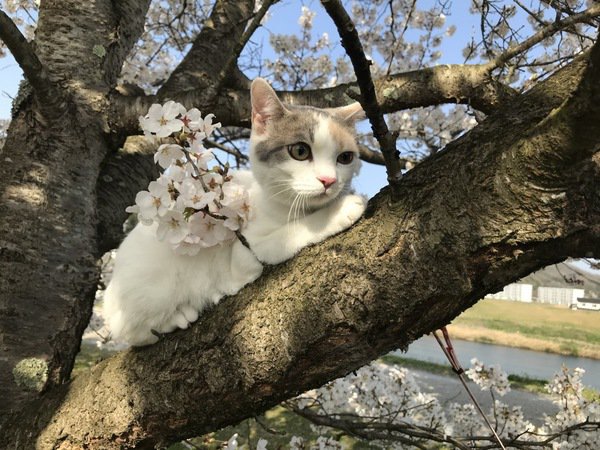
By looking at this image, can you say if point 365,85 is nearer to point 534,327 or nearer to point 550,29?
point 550,29

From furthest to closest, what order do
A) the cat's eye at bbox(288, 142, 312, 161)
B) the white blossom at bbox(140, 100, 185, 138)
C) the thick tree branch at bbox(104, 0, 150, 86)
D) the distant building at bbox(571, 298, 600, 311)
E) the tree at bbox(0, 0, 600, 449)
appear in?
1. the distant building at bbox(571, 298, 600, 311)
2. the thick tree branch at bbox(104, 0, 150, 86)
3. the cat's eye at bbox(288, 142, 312, 161)
4. the white blossom at bbox(140, 100, 185, 138)
5. the tree at bbox(0, 0, 600, 449)

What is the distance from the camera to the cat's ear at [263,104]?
5.33ft

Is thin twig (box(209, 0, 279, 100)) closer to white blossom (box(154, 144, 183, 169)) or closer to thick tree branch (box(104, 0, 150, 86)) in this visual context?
thick tree branch (box(104, 0, 150, 86))

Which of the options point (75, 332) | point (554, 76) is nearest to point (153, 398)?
point (75, 332)

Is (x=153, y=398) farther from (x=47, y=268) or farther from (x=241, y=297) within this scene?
(x=47, y=268)

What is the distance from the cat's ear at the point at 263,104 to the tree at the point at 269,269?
13.1 inches

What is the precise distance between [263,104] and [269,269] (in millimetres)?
724

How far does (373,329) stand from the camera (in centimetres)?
102

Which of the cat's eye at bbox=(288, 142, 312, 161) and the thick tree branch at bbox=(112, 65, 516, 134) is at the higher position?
the thick tree branch at bbox=(112, 65, 516, 134)

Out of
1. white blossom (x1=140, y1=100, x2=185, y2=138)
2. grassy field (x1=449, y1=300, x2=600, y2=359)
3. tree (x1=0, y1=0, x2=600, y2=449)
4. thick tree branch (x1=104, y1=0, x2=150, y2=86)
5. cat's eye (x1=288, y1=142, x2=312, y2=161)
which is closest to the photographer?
tree (x1=0, y1=0, x2=600, y2=449)

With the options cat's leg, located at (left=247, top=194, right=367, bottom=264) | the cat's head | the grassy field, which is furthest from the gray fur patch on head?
the grassy field

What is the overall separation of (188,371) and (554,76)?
114cm

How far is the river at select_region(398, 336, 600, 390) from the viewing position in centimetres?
623

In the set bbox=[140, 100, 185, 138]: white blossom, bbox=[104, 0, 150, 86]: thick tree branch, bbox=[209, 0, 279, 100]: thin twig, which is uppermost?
bbox=[104, 0, 150, 86]: thick tree branch
